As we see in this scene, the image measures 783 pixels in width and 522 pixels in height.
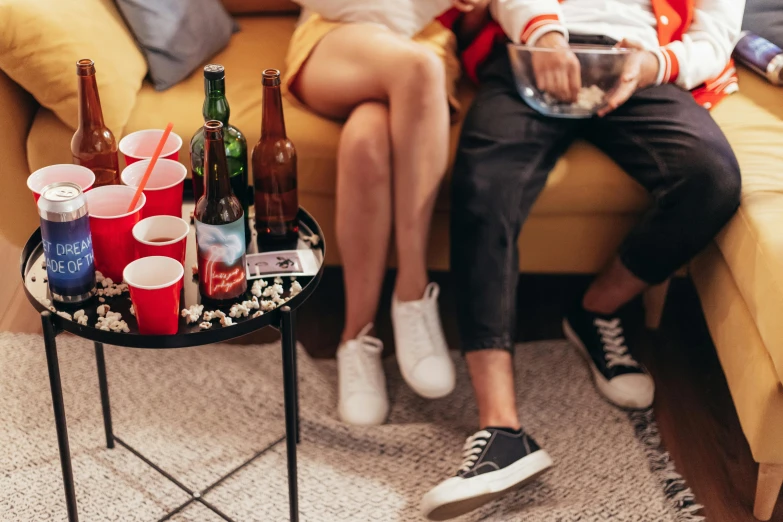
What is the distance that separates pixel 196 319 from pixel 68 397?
64cm

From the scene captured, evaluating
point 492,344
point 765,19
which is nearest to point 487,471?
point 492,344

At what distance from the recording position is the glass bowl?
1.48 metres

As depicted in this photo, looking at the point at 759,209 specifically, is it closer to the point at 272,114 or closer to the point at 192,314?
the point at 272,114

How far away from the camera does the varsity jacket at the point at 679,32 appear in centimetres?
155

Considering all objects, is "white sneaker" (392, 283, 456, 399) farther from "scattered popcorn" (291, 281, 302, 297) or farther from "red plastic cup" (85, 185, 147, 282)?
"red plastic cup" (85, 185, 147, 282)

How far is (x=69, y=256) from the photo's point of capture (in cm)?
103

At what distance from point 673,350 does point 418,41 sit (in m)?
0.85

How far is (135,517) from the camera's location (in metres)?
1.34

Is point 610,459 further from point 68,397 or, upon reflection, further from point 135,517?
point 68,397

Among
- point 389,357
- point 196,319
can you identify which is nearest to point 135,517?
point 196,319

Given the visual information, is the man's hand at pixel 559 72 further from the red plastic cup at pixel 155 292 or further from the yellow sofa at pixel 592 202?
the red plastic cup at pixel 155 292

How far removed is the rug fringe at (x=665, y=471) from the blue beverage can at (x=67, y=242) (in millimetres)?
1006

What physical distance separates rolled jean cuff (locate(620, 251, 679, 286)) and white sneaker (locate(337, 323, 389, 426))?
499 millimetres

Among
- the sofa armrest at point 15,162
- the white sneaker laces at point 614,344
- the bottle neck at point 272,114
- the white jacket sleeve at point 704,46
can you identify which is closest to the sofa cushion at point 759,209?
the white jacket sleeve at point 704,46
